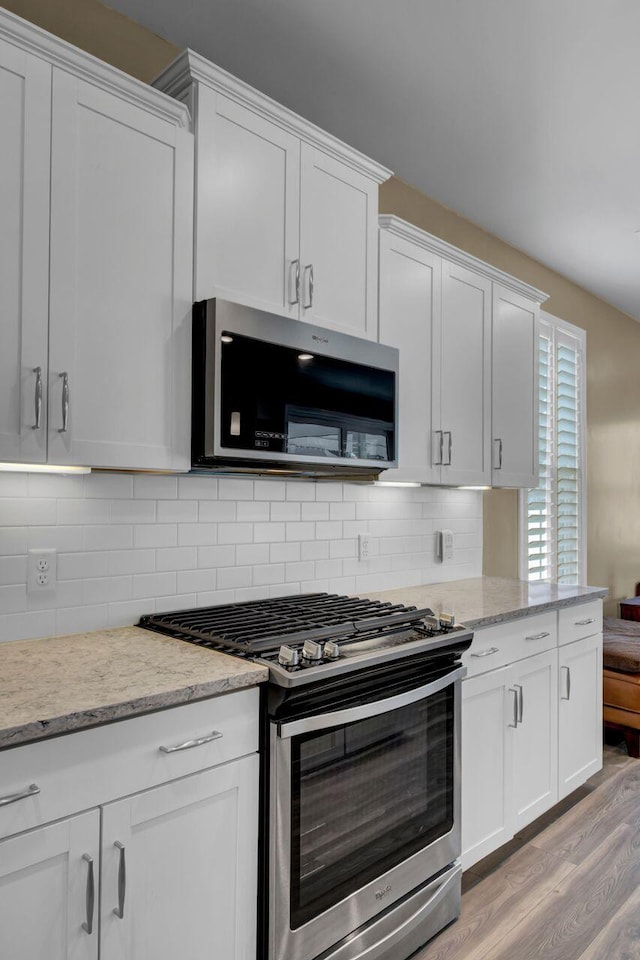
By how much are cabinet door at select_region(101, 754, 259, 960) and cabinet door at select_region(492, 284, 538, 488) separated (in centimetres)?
204

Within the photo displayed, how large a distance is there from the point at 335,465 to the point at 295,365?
36cm

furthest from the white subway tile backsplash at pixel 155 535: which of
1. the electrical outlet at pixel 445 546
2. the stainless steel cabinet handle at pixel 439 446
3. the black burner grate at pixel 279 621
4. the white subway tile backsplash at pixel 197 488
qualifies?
the electrical outlet at pixel 445 546

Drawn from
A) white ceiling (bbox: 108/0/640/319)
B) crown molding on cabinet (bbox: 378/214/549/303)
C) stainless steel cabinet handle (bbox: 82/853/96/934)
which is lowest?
stainless steel cabinet handle (bbox: 82/853/96/934)

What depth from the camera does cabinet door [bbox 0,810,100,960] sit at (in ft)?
3.93

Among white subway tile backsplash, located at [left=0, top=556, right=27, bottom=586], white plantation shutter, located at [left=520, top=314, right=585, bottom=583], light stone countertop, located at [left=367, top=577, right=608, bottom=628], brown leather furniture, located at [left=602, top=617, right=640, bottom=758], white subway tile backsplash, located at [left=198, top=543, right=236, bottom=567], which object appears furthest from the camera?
white plantation shutter, located at [left=520, top=314, right=585, bottom=583]

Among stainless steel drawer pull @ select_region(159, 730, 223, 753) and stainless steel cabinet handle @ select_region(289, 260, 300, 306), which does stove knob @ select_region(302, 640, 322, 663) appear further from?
stainless steel cabinet handle @ select_region(289, 260, 300, 306)

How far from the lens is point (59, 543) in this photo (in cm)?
191

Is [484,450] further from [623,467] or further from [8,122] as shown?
[623,467]

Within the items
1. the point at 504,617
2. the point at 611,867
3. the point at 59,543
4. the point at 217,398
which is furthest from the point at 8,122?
the point at 611,867

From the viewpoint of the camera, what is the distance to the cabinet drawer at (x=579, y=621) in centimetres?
288

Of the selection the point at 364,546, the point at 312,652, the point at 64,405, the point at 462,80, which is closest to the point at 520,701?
the point at 364,546

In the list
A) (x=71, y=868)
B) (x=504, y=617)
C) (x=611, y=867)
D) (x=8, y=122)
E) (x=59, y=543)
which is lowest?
(x=611, y=867)

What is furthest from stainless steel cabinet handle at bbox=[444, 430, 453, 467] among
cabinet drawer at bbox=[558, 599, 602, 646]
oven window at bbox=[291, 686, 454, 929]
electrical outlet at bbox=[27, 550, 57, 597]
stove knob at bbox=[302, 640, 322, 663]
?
electrical outlet at bbox=[27, 550, 57, 597]

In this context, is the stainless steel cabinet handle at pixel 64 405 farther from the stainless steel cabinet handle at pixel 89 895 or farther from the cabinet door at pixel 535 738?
the cabinet door at pixel 535 738
